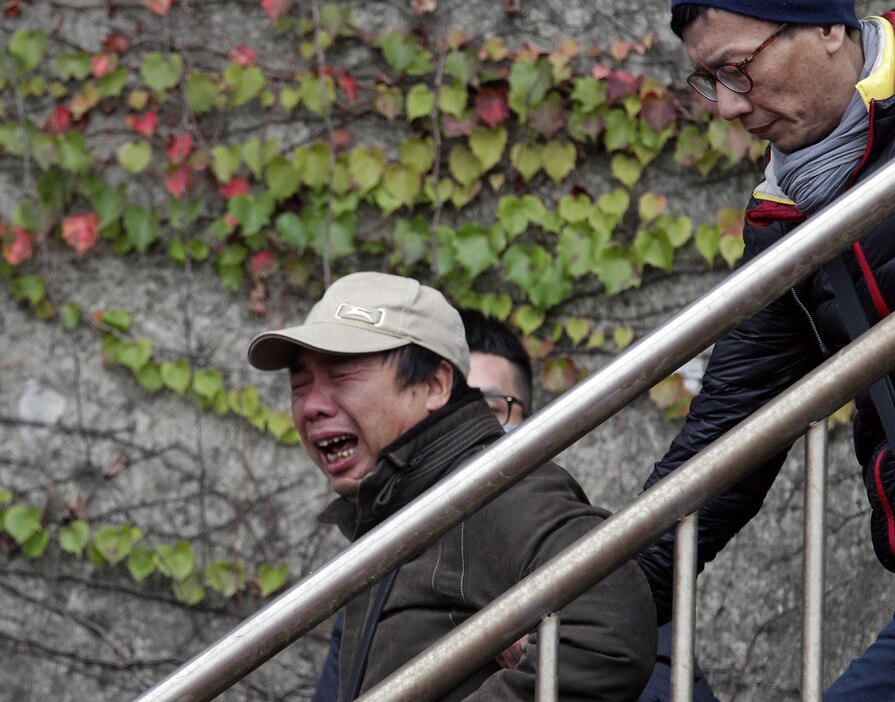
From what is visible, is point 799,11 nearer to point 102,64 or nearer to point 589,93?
point 589,93

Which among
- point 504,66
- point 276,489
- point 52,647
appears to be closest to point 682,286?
point 504,66

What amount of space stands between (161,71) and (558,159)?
4.37 feet

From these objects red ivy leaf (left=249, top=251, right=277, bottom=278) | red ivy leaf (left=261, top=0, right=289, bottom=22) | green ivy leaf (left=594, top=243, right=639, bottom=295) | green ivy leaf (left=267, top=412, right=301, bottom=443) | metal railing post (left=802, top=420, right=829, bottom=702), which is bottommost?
green ivy leaf (left=267, top=412, right=301, bottom=443)

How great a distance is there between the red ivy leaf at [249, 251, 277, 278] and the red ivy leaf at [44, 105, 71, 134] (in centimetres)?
79

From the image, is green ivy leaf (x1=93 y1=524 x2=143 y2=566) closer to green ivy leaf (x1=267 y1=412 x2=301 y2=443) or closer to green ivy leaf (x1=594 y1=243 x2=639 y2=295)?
green ivy leaf (x1=267 y1=412 x2=301 y2=443)

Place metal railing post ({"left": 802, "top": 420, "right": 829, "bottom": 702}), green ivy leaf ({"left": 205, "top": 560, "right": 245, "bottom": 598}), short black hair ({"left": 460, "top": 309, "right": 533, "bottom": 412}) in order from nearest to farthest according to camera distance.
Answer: metal railing post ({"left": 802, "top": 420, "right": 829, "bottom": 702}) → short black hair ({"left": 460, "top": 309, "right": 533, "bottom": 412}) → green ivy leaf ({"left": 205, "top": 560, "right": 245, "bottom": 598})

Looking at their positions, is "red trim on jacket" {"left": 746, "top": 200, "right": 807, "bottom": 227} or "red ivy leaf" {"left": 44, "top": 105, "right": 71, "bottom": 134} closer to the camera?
"red trim on jacket" {"left": 746, "top": 200, "right": 807, "bottom": 227}

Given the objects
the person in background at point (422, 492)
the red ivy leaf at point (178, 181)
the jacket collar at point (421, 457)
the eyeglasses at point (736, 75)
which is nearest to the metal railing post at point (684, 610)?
the person in background at point (422, 492)

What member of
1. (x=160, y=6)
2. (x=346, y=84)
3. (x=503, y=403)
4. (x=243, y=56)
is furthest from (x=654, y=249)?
(x=160, y=6)

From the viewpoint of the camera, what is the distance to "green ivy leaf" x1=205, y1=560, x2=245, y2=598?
3.81m

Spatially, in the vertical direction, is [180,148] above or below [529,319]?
above

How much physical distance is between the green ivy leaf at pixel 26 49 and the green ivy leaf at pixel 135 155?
0.41 meters

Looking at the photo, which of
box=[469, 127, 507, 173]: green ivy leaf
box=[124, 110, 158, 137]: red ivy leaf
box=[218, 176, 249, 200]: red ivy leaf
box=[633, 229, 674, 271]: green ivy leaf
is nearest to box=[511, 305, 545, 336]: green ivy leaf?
box=[633, 229, 674, 271]: green ivy leaf

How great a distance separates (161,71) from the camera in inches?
155
